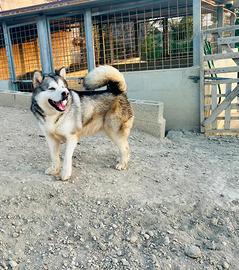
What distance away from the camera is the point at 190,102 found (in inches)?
243

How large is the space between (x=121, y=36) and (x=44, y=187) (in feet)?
19.1

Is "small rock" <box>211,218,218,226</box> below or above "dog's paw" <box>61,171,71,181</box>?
below

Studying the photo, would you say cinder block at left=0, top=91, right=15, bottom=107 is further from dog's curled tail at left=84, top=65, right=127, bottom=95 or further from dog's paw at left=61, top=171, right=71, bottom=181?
dog's paw at left=61, top=171, right=71, bottom=181

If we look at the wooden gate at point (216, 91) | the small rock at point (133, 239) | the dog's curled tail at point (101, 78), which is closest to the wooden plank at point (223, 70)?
the wooden gate at point (216, 91)

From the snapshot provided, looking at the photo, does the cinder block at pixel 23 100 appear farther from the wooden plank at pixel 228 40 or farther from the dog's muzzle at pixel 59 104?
the wooden plank at pixel 228 40

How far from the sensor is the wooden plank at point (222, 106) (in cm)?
577

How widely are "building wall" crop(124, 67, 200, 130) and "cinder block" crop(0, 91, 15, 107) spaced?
261 centimetres

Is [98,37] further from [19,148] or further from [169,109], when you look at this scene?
[19,148]

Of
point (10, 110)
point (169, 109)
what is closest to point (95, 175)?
point (169, 109)

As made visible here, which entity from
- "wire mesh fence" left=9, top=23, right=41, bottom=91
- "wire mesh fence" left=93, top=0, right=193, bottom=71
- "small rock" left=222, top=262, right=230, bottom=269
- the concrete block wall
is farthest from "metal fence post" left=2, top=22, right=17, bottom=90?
"small rock" left=222, top=262, right=230, bottom=269

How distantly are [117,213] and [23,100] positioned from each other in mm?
4590

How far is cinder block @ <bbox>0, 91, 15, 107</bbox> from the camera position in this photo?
23.2 ft

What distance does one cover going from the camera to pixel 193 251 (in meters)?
2.63

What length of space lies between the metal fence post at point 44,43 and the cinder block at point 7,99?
105 cm
